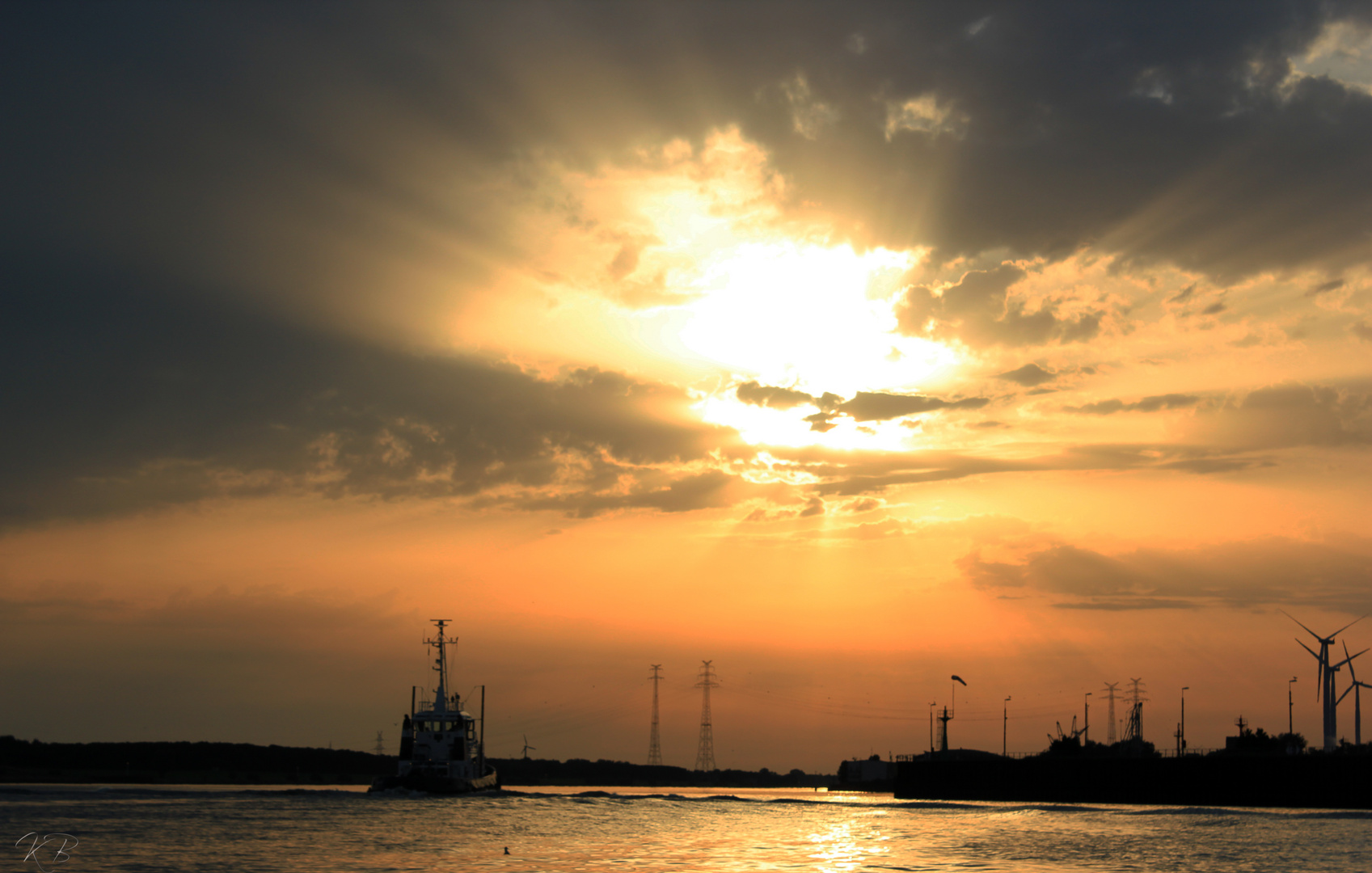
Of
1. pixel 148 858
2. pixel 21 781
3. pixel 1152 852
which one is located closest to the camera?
pixel 148 858

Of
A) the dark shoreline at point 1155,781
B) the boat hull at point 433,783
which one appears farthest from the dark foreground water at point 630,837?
the dark shoreline at point 1155,781

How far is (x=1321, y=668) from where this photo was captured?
136m

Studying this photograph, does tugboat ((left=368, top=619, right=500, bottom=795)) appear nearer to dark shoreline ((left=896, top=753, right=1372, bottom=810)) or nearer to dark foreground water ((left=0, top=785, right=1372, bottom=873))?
dark foreground water ((left=0, top=785, right=1372, bottom=873))

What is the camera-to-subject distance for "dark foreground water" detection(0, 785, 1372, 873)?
5922 cm

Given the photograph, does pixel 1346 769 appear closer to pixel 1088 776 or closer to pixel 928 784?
pixel 1088 776

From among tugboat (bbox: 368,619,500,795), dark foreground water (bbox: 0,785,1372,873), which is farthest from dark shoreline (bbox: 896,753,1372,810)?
tugboat (bbox: 368,619,500,795)

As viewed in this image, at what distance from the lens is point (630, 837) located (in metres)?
80.0

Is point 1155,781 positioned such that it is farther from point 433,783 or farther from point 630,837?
point 433,783

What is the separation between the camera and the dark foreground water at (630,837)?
2331 inches

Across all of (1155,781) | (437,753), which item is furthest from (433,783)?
(1155,781)

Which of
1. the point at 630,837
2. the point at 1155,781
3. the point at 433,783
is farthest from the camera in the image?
the point at 1155,781

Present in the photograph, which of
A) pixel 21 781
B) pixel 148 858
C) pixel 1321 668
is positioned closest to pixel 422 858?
pixel 148 858

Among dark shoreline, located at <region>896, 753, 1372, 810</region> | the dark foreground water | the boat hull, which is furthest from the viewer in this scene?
the boat hull

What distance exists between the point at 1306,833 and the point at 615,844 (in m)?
53.9
